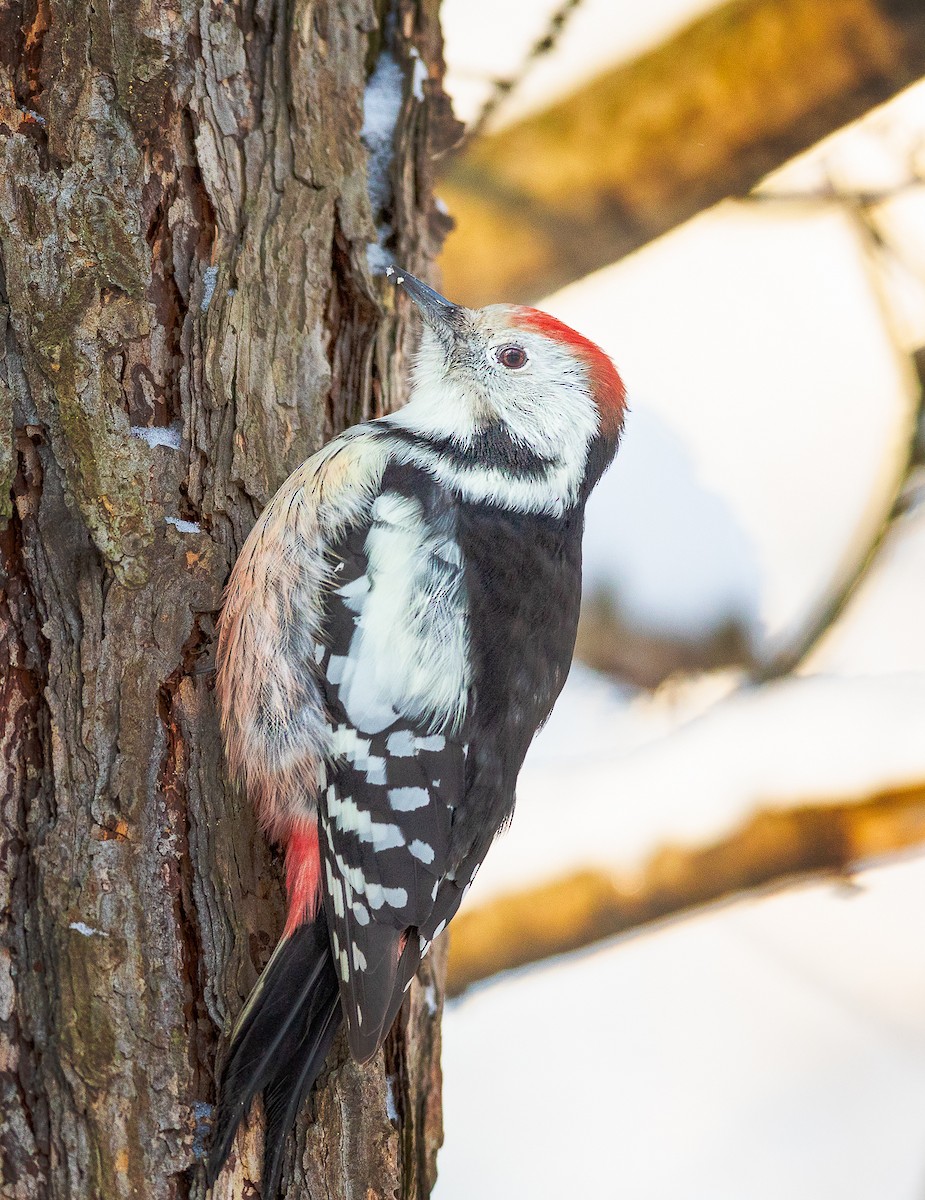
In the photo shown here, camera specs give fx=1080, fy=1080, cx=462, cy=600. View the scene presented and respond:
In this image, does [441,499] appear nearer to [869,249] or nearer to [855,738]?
[855,738]

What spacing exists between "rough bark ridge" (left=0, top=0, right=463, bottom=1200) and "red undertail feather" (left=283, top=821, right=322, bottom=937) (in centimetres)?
5

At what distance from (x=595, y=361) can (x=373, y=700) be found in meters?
0.88

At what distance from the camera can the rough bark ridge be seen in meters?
1.57

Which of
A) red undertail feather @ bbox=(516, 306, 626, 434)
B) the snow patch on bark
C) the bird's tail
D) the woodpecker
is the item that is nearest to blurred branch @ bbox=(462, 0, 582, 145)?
the snow patch on bark

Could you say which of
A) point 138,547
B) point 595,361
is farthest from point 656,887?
point 138,547

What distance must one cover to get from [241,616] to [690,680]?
214 centimetres

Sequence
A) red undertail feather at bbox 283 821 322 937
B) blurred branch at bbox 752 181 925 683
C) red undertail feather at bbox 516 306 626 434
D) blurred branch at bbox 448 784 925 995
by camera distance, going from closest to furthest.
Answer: red undertail feather at bbox 283 821 322 937
red undertail feather at bbox 516 306 626 434
blurred branch at bbox 448 784 925 995
blurred branch at bbox 752 181 925 683

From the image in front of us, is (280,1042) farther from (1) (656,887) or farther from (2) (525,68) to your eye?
(2) (525,68)

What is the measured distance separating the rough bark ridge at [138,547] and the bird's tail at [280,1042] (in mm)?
40

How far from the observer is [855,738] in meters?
3.32

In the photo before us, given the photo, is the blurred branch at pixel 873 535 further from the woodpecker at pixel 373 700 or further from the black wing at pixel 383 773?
the black wing at pixel 383 773

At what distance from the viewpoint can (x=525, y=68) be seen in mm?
3066

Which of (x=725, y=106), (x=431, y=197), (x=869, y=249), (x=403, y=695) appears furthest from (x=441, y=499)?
(x=869, y=249)

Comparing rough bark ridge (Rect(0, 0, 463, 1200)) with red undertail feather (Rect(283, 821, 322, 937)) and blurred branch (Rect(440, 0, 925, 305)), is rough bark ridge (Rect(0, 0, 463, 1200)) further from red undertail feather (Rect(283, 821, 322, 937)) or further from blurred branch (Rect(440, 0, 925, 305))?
blurred branch (Rect(440, 0, 925, 305))
